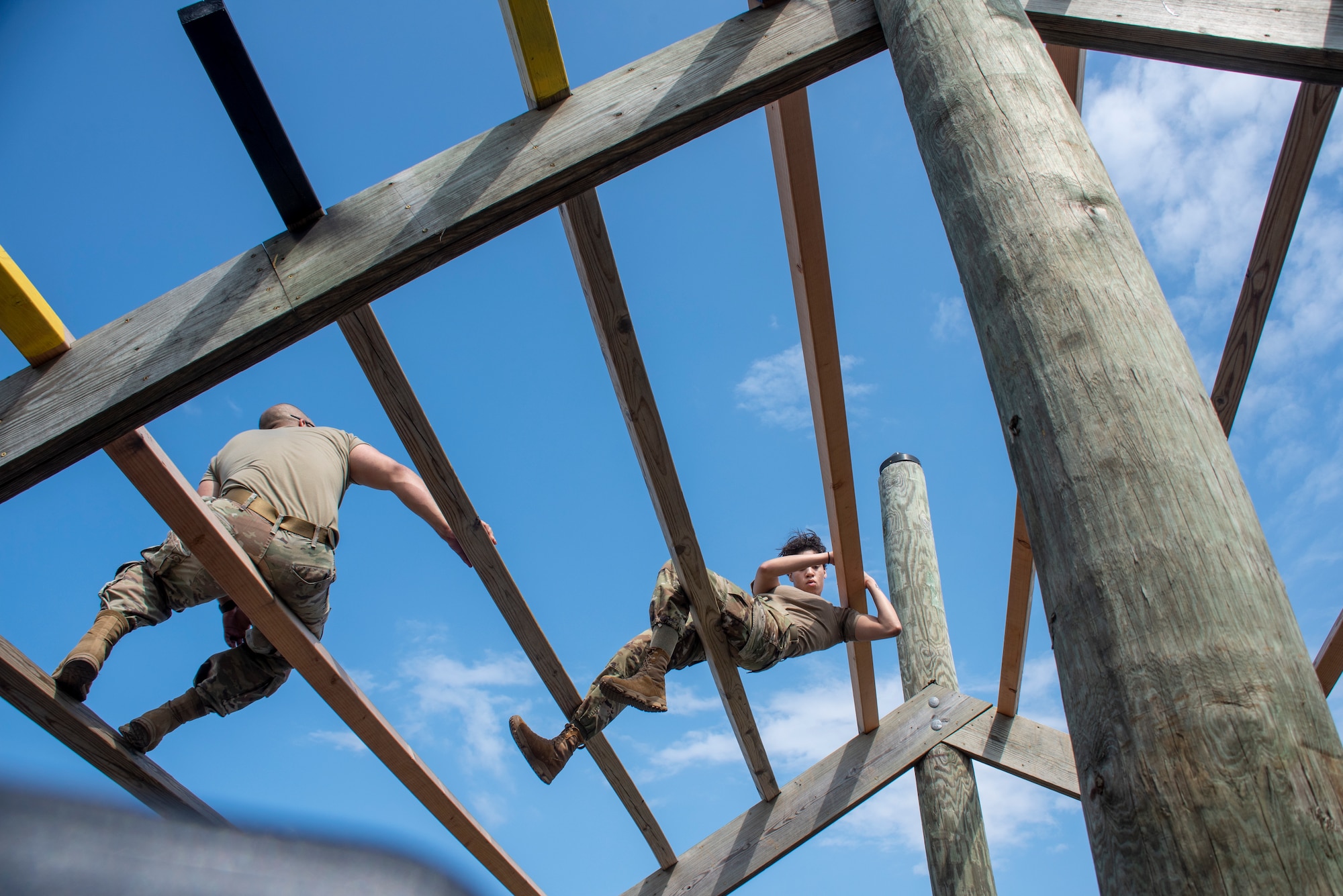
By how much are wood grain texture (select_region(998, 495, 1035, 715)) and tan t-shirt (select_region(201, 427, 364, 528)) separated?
3.19 m

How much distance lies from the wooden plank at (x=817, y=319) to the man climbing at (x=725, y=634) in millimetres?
160

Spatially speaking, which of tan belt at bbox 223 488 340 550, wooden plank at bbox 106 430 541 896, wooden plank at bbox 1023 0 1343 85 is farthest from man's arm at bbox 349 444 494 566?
wooden plank at bbox 1023 0 1343 85

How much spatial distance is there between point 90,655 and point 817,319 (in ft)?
9.25

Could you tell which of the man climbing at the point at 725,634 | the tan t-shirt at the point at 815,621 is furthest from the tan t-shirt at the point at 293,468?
the tan t-shirt at the point at 815,621

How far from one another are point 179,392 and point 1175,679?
2.18 meters

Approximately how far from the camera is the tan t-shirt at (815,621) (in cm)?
432

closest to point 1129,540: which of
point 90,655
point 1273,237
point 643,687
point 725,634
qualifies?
point 1273,237

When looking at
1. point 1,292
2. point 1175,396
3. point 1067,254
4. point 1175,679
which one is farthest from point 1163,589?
point 1,292

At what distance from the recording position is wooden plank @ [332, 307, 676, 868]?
2801 mm

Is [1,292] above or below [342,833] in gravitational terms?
above

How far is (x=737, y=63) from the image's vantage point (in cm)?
231

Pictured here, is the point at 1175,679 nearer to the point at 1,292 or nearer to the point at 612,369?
the point at 612,369

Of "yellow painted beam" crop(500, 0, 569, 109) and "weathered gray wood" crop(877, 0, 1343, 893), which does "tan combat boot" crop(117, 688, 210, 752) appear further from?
"weathered gray wood" crop(877, 0, 1343, 893)

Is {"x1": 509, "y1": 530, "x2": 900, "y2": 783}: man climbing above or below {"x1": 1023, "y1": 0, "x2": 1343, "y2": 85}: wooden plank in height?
below
